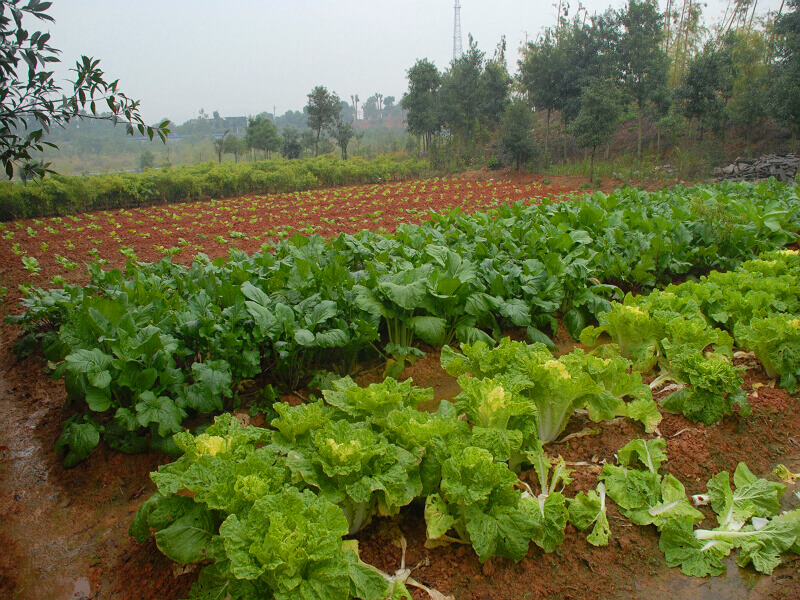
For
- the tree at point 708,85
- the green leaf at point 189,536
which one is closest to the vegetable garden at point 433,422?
the green leaf at point 189,536

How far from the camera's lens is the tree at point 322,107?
30.6 m

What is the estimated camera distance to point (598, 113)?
18469 mm

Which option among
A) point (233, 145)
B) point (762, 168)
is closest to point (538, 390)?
point (762, 168)

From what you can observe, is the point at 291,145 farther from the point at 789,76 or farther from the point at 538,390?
the point at 538,390

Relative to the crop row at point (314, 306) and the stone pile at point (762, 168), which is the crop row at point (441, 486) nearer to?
the crop row at point (314, 306)

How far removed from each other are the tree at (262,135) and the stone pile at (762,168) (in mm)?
24594

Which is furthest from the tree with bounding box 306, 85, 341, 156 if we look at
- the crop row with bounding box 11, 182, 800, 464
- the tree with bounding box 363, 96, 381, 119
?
the tree with bounding box 363, 96, 381, 119

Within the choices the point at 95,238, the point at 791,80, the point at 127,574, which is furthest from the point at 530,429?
the point at 791,80

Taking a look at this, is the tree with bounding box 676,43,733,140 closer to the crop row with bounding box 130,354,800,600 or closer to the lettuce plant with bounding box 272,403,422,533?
the crop row with bounding box 130,354,800,600

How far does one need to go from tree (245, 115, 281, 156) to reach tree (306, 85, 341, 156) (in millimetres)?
2761

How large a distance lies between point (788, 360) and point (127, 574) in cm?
411

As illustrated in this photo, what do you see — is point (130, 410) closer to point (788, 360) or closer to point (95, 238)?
point (788, 360)

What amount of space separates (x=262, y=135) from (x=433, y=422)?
105 feet

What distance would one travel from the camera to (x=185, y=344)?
3.14m
